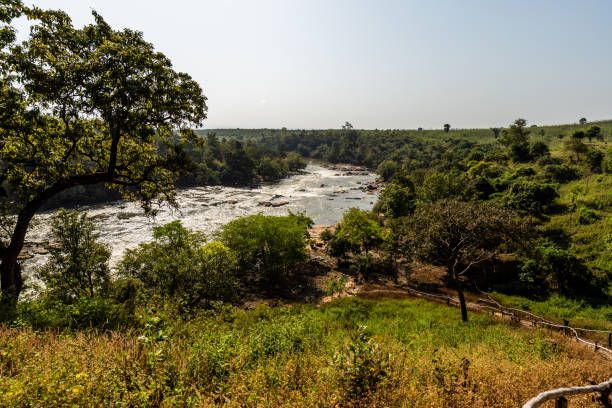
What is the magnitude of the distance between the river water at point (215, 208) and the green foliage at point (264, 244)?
7.43 meters

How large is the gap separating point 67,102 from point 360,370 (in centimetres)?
1093

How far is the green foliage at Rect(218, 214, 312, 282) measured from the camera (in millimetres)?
29172

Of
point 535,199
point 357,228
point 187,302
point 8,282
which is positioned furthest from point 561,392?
point 535,199

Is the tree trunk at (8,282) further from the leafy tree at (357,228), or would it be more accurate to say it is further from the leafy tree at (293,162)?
the leafy tree at (293,162)

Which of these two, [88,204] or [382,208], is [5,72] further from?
[88,204]

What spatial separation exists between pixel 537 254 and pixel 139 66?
109 feet

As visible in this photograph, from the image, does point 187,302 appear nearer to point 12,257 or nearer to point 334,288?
point 12,257

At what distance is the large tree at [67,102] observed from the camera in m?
7.56

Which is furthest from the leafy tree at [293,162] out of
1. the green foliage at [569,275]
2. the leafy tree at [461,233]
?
the leafy tree at [461,233]

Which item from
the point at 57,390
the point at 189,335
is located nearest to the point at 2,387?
the point at 57,390

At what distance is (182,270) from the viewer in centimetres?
1794

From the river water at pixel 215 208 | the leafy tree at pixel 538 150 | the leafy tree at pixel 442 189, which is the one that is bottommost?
the river water at pixel 215 208

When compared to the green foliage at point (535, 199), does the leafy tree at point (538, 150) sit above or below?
above

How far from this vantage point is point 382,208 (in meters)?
Result: 54.2
